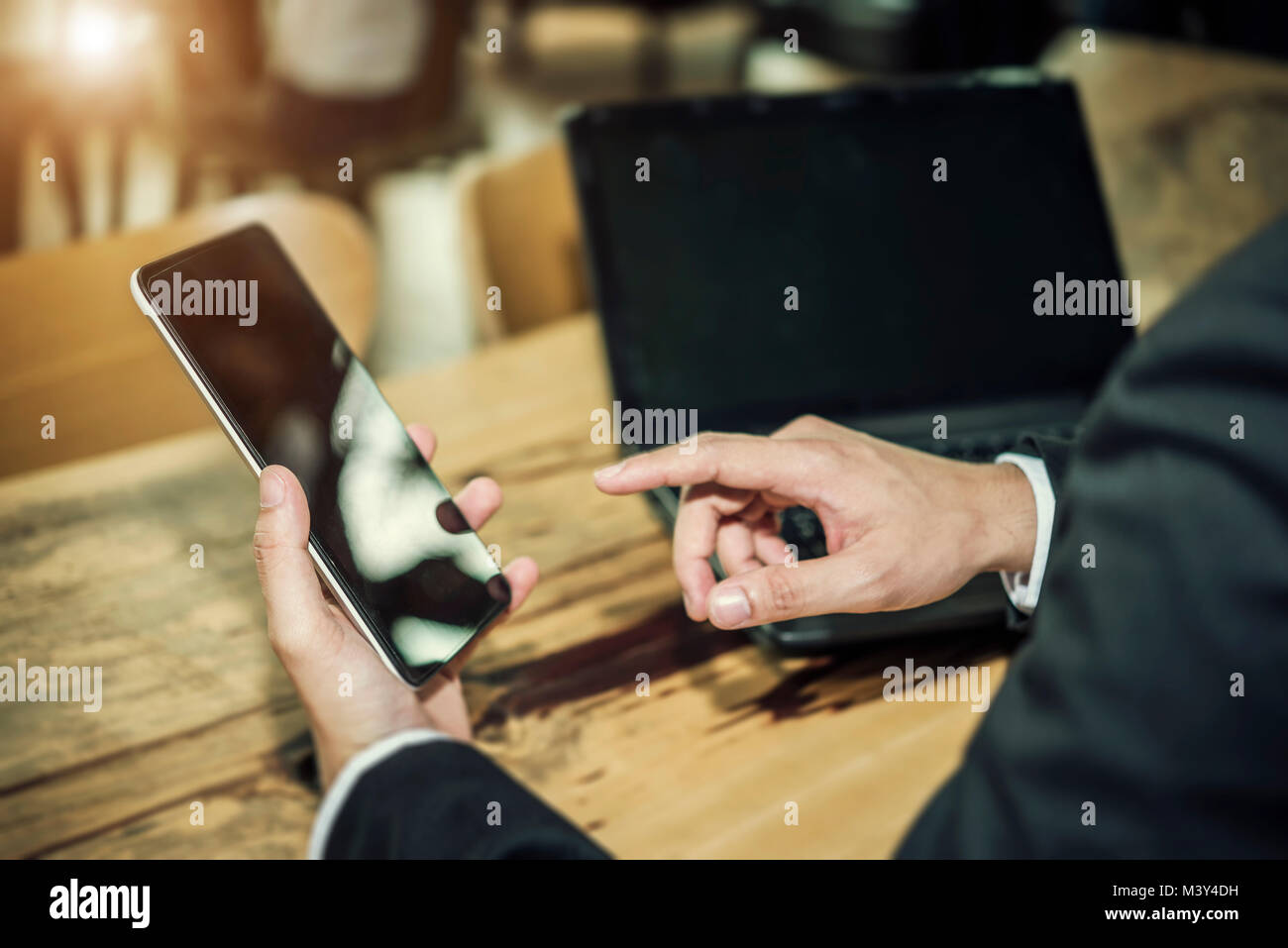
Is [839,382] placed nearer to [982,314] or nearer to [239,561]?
[982,314]

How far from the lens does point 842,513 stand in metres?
0.61

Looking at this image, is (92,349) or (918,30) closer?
(92,349)

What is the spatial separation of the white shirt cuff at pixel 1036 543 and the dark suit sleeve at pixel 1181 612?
35 centimetres

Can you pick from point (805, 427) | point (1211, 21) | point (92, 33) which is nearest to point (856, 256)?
point (805, 427)

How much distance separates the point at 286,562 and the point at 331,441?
99 millimetres

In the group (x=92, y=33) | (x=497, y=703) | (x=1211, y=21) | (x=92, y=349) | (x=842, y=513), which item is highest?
(x=92, y=33)

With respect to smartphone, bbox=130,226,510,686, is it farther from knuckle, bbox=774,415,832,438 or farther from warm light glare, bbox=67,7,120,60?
warm light glare, bbox=67,7,120,60

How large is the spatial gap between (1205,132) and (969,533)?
1.04 metres

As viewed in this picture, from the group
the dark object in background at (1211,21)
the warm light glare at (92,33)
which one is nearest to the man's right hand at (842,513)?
the dark object in background at (1211,21)

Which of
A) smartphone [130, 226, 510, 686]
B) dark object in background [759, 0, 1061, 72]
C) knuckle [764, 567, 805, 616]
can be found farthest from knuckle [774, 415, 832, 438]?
dark object in background [759, 0, 1061, 72]

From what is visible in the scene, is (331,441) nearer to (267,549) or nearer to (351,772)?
(267,549)

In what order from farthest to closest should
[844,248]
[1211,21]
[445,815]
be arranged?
1. [1211,21]
2. [844,248]
3. [445,815]
